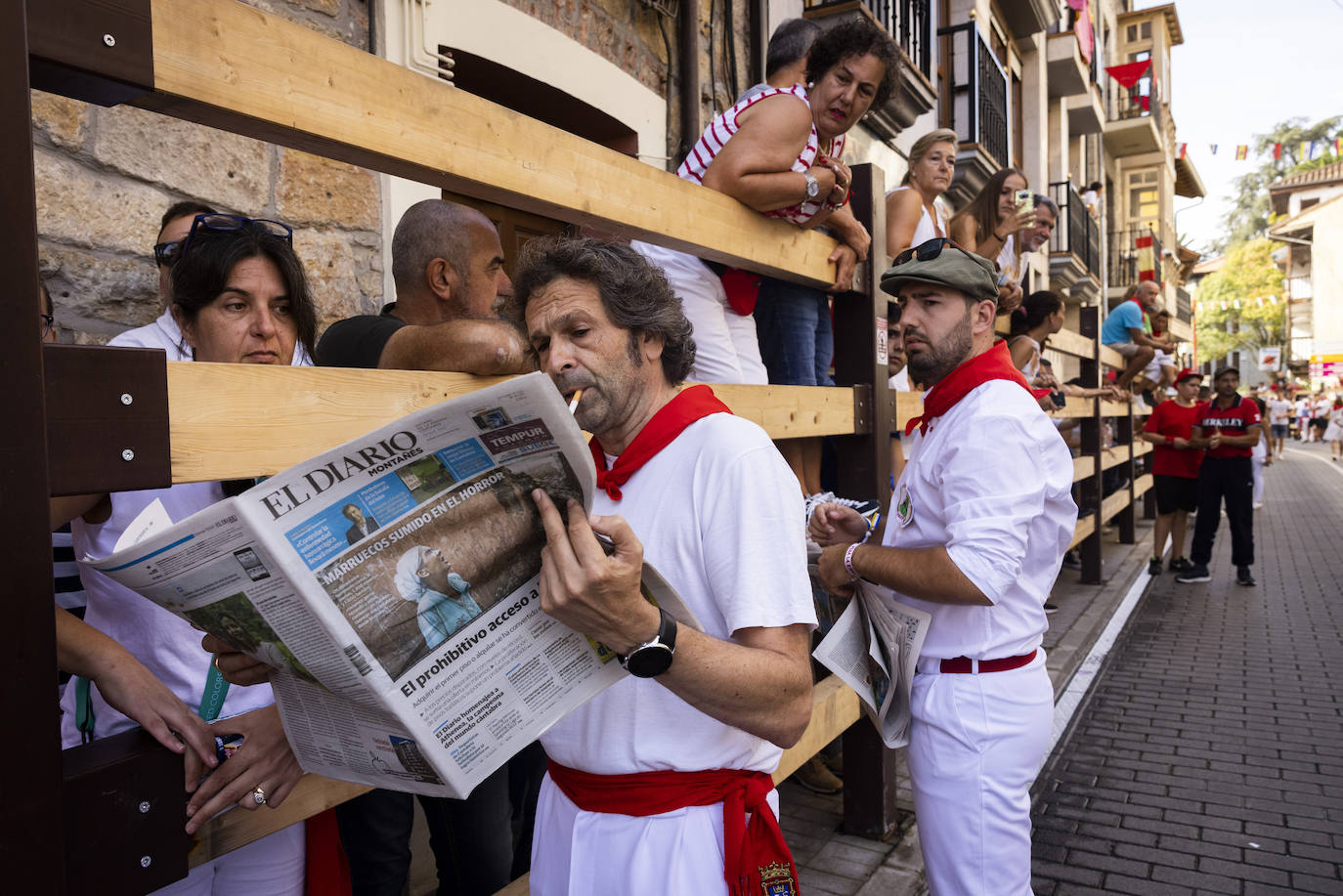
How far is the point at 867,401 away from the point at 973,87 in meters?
9.05

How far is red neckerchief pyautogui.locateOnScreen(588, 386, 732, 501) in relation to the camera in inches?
62.3

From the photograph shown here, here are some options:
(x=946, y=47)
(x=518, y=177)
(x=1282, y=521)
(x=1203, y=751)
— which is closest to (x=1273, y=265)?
(x=1282, y=521)

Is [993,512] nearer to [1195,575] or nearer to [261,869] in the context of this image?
[261,869]

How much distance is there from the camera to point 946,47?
37.9ft

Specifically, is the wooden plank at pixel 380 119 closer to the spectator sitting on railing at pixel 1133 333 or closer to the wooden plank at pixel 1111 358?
the wooden plank at pixel 1111 358

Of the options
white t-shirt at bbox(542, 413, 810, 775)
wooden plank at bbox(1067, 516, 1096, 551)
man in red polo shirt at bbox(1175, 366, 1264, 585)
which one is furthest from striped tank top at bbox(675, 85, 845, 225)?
man in red polo shirt at bbox(1175, 366, 1264, 585)

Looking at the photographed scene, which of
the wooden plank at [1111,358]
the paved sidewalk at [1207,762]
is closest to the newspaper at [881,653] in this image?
the paved sidewalk at [1207,762]

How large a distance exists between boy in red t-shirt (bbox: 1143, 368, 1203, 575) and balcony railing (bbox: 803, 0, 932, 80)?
4410mm

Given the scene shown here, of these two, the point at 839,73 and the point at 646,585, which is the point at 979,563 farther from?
the point at 839,73

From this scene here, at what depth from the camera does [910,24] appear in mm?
8914

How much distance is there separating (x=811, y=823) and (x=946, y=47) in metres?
10.6

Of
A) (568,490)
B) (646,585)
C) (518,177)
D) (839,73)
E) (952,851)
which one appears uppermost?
(839,73)

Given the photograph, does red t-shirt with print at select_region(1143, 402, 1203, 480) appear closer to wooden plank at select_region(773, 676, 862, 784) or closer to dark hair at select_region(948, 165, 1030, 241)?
dark hair at select_region(948, 165, 1030, 241)

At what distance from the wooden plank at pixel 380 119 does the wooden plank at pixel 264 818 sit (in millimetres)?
965
